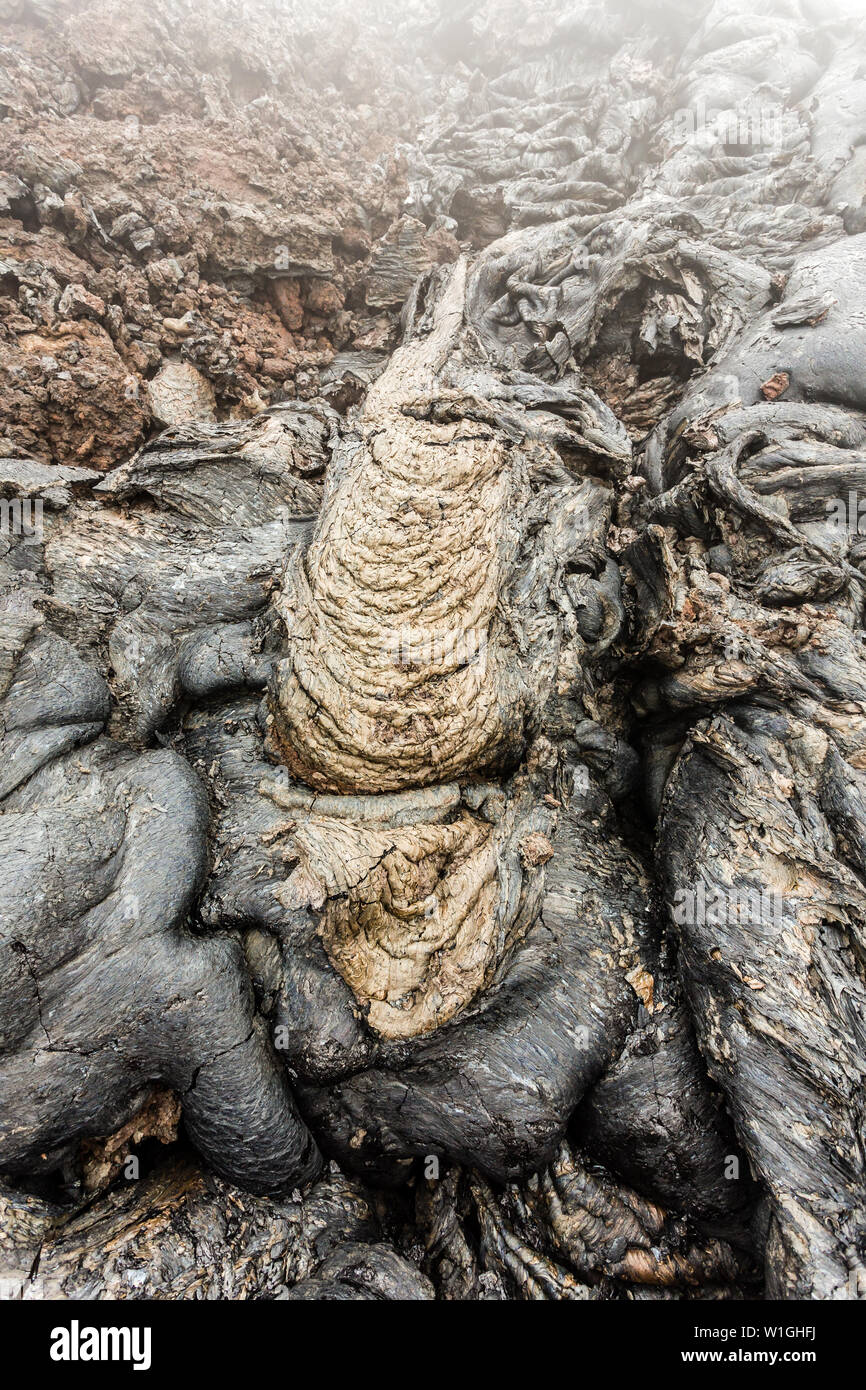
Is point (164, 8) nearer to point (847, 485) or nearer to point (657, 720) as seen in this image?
point (847, 485)

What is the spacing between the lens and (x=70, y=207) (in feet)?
26.6

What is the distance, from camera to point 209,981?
416cm

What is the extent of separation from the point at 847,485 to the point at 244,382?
24.7ft

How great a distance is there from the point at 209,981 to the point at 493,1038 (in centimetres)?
203

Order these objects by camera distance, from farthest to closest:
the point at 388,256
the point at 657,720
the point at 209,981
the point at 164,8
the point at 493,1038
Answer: the point at 164,8, the point at 388,256, the point at 657,720, the point at 493,1038, the point at 209,981

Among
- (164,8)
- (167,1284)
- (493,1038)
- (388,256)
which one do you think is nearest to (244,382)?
(388,256)

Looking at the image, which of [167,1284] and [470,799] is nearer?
[167,1284]

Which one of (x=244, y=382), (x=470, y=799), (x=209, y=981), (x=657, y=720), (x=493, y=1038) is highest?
(x=244, y=382)

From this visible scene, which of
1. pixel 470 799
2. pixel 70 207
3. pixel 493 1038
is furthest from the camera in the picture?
pixel 70 207
